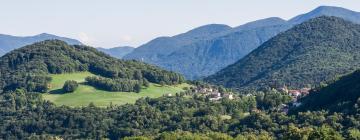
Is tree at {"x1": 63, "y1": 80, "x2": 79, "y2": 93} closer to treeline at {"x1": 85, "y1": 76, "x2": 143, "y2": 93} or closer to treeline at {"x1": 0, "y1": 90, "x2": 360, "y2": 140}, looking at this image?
treeline at {"x1": 85, "y1": 76, "x2": 143, "y2": 93}

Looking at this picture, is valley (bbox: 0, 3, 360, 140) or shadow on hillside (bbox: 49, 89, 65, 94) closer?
valley (bbox: 0, 3, 360, 140)

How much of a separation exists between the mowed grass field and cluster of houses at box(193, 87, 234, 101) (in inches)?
204

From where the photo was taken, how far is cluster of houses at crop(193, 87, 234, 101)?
150250 millimetres

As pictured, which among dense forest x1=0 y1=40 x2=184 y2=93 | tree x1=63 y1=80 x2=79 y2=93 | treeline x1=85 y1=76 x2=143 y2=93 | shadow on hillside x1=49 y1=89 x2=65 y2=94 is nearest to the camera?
tree x1=63 y1=80 x2=79 y2=93

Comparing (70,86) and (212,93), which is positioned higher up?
(70,86)

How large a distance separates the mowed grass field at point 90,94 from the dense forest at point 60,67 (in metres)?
3.44

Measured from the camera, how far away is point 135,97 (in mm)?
160000

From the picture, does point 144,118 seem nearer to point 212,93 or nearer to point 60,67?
point 212,93

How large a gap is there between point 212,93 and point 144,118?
1392 inches

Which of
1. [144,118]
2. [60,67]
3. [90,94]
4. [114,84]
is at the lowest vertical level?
[144,118]

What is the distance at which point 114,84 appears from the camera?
6447 inches

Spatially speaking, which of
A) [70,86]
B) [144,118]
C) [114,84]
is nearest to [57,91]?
[70,86]

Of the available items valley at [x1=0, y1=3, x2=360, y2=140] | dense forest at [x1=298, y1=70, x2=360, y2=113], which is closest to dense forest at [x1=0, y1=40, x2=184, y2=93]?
valley at [x1=0, y1=3, x2=360, y2=140]

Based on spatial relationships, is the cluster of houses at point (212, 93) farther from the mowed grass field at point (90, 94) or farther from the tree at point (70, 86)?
the tree at point (70, 86)
